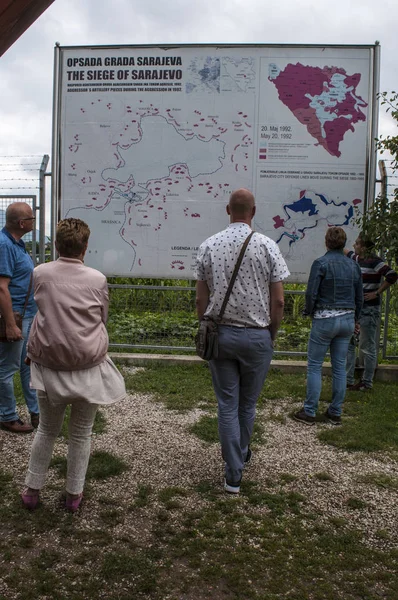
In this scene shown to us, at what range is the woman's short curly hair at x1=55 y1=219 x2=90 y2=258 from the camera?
10.7 ft

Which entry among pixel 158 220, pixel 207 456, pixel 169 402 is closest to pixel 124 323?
pixel 158 220

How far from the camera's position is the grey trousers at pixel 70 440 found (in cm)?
333

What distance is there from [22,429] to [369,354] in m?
4.10

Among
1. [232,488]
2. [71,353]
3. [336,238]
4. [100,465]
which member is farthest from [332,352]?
[71,353]

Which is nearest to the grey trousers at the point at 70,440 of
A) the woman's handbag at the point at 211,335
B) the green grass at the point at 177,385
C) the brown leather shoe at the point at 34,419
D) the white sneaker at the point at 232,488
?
the woman's handbag at the point at 211,335

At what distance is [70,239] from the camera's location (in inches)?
128

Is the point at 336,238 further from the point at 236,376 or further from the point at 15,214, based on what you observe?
the point at 15,214

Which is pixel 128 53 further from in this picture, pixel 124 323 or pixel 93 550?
pixel 93 550

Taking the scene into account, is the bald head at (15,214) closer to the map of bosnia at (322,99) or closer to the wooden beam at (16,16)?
the wooden beam at (16,16)

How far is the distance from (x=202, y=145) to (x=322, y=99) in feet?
5.37

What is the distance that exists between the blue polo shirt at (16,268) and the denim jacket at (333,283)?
263 centimetres

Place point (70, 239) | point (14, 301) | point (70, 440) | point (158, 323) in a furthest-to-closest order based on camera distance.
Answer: point (158, 323) < point (14, 301) < point (70, 440) < point (70, 239)

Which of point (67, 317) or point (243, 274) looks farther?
point (243, 274)

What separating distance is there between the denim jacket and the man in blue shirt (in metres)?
2.64
